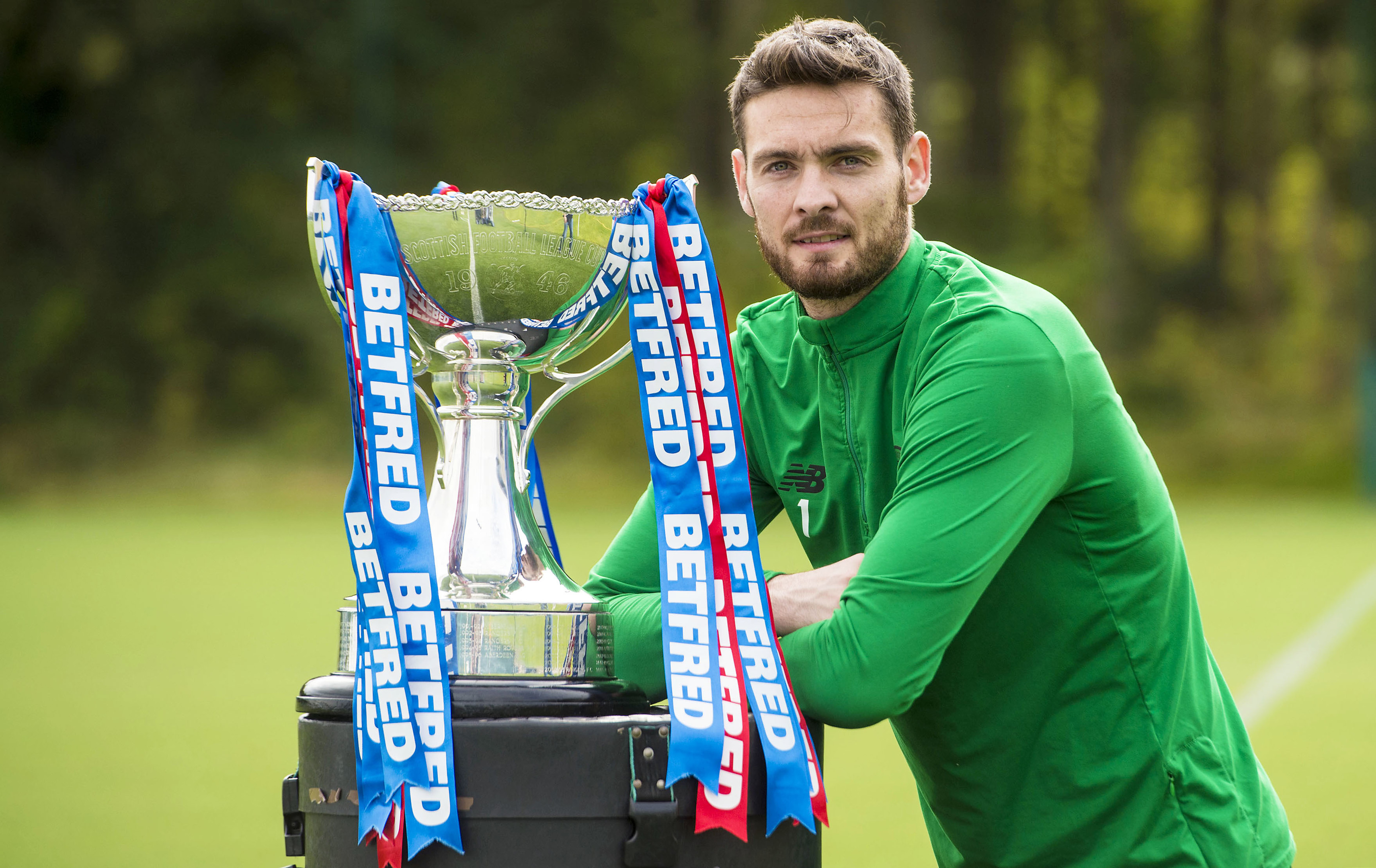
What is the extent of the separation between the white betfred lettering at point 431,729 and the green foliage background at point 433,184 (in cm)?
1751

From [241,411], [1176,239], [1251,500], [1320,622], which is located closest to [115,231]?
[241,411]

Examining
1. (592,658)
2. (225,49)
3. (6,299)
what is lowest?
(592,658)

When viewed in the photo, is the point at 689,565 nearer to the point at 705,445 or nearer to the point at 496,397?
the point at 705,445

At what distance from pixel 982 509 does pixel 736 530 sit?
0.31 metres

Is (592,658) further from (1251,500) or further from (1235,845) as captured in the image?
(1251,500)

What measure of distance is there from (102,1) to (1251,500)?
15877 mm

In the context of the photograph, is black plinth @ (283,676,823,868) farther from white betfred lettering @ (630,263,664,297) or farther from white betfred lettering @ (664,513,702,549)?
white betfred lettering @ (630,263,664,297)

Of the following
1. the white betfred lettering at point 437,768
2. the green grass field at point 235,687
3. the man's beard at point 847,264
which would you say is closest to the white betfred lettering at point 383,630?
the white betfred lettering at point 437,768

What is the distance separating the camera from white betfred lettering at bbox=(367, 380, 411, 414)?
5.35ft

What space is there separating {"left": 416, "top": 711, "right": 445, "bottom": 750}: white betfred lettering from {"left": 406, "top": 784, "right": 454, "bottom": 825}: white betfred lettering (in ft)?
0.14

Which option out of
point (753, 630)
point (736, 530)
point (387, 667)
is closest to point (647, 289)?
point (736, 530)

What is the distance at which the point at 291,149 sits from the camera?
856 inches

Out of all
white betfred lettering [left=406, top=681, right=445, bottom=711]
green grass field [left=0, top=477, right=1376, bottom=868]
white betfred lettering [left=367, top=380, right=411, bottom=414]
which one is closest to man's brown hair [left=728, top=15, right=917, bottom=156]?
white betfred lettering [left=367, top=380, right=411, bottom=414]

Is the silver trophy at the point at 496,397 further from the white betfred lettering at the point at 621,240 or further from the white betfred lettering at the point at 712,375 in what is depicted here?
the white betfred lettering at the point at 712,375
